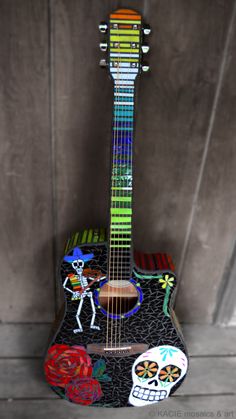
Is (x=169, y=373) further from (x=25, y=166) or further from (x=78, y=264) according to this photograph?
(x=25, y=166)

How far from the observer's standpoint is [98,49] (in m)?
0.87

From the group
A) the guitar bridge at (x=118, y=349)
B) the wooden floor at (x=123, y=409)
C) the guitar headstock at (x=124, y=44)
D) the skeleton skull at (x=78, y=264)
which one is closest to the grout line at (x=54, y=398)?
the wooden floor at (x=123, y=409)

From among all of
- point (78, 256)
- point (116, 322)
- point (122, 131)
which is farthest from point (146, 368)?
point (122, 131)

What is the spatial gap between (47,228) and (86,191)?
0.18 metres

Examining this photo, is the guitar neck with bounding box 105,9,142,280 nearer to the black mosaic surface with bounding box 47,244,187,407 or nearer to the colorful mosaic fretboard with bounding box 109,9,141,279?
the colorful mosaic fretboard with bounding box 109,9,141,279

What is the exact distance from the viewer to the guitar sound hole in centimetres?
95

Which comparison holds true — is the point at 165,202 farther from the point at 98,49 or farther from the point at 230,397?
the point at 230,397

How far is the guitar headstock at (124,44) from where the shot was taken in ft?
2.54

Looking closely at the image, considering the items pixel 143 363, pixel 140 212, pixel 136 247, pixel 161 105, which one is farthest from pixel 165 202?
pixel 143 363

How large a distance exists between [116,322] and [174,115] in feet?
1.97

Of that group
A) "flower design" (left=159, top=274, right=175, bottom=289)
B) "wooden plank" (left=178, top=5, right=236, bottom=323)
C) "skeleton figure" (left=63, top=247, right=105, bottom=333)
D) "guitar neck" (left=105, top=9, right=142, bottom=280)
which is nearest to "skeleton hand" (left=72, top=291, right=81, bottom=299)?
"skeleton figure" (left=63, top=247, right=105, bottom=333)

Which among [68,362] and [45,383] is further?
[45,383]

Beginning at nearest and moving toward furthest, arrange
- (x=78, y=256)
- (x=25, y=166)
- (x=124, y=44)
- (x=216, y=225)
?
(x=124, y=44) → (x=78, y=256) → (x=25, y=166) → (x=216, y=225)

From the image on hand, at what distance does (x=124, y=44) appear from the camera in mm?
792
